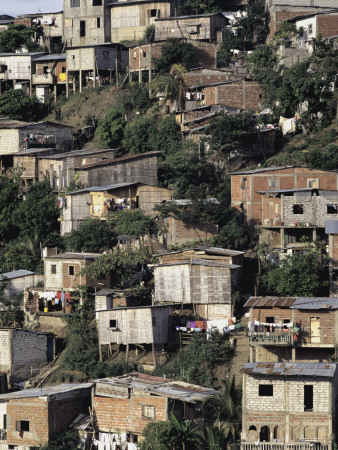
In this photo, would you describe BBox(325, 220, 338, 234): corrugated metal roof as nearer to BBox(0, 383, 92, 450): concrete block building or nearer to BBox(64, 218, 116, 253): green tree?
BBox(64, 218, 116, 253): green tree

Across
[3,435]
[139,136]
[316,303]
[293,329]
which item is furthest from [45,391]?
[139,136]

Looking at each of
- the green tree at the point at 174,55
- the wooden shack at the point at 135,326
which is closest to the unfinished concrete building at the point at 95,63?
the green tree at the point at 174,55

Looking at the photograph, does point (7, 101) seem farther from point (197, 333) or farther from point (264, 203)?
point (197, 333)

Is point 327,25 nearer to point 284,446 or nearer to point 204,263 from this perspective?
point 204,263

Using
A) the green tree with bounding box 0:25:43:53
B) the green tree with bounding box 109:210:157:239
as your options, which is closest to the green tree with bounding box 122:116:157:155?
the green tree with bounding box 109:210:157:239

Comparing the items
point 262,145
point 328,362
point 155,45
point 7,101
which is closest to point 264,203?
point 262,145
